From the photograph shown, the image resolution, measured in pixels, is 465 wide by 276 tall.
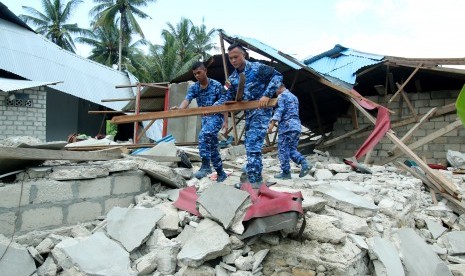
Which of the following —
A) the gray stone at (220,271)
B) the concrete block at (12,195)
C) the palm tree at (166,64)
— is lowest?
the gray stone at (220,271)

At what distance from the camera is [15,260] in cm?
274

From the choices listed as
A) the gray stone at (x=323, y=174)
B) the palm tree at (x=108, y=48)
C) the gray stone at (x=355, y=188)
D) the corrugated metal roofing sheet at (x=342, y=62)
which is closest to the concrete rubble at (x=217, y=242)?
the gray stone at (x=355, y=188)

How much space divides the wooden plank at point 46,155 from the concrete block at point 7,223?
1.59 feet

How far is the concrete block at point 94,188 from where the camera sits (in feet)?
11.0

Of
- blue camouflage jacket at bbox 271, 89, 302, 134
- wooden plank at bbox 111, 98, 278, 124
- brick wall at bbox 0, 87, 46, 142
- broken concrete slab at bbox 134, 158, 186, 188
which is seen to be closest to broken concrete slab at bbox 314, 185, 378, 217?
wooden plank at bbox 111, 98, 278, 124

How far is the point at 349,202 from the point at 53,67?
14.2 metres

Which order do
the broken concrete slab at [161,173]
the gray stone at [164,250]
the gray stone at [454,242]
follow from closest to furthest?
the gray stone at [164,250] → the broken concrete slab at [161,173] → the gray stone at [454,242]

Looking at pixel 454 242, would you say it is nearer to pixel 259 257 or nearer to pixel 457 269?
pixel 457 269

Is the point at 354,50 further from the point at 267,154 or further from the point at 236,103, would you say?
the point at 236,103

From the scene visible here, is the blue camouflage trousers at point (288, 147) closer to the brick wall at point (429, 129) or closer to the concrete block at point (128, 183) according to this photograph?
the concrete block at point (128, 183)

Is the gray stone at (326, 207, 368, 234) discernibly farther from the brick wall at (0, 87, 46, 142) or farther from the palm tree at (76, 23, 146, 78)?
the palm tree at (76, 23, 146, 78)

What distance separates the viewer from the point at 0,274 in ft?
8.70

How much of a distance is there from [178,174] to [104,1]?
28.6 m

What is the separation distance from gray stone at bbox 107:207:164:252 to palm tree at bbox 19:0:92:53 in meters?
29.1
